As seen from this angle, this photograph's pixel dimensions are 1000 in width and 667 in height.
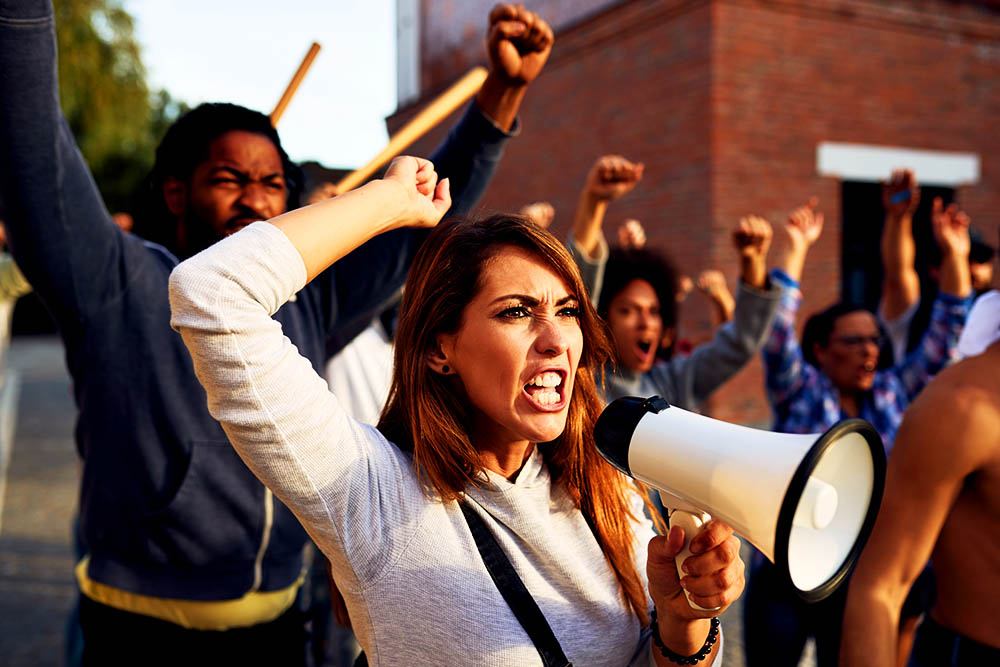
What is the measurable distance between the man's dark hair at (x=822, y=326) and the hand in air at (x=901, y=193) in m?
0.42

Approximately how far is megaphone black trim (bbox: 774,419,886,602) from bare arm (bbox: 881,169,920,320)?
2.55 m

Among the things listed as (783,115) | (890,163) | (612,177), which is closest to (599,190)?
(612,177)

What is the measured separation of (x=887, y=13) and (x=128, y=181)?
26.7 meters

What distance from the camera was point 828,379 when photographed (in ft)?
11.1

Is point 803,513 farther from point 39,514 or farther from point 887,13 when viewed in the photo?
point 887,13

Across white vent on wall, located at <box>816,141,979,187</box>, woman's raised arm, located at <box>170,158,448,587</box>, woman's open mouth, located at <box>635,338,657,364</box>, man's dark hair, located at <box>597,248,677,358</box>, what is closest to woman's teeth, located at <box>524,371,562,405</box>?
woman's raised arm, located at <box>170,158,448,587</box>

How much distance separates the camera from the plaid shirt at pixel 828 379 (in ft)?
10.4

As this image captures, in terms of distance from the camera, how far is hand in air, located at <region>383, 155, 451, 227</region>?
1.40m

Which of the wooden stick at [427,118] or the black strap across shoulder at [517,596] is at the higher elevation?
the wooden stick at [427,118]

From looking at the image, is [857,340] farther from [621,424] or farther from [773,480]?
[773,480]

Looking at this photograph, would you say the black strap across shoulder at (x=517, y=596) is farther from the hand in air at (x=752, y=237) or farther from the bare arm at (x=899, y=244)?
the bare arm at (x=899, y=244)

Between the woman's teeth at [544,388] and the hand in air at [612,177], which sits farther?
the hand in air at [612,177]

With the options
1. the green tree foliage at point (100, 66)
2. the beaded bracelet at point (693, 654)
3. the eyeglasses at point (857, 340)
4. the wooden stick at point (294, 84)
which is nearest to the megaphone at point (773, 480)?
the beaded bracelet at point (693, 654)

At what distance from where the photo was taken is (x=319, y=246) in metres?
1.27
